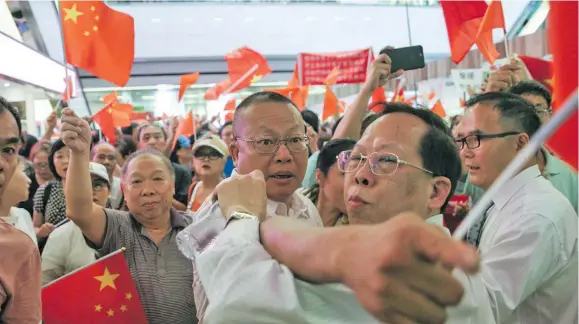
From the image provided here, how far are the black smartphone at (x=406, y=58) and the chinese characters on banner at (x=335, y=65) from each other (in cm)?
285

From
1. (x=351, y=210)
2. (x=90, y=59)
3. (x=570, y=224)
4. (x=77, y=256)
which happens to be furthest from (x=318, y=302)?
(x=90, y=59)

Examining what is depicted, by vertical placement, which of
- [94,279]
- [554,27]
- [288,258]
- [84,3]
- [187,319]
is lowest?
[187,319]

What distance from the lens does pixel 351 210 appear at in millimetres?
1053

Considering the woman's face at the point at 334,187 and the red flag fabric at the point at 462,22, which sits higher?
the red flag fabric at the point at 462,22

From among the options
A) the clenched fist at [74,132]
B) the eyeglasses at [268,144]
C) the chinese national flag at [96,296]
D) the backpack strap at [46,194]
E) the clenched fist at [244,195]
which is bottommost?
the chinese national flag at [96,296]

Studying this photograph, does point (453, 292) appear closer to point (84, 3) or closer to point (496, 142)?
point (496, 142)

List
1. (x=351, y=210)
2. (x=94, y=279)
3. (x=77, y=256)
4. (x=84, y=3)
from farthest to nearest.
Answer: (x=84, y=3), (x=77, y=256), (x=94, y=279), (x=351, y=210)

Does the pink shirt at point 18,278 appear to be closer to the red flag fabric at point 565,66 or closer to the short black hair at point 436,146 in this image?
the short black hair at point 436,146

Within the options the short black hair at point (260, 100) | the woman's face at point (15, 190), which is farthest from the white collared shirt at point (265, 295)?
the woman's face at point (15, 190)

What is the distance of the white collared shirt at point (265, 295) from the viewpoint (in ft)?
2.72

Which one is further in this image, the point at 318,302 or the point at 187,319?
the point at 187,319

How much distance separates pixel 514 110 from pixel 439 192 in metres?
0.72

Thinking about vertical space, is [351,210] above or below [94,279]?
above

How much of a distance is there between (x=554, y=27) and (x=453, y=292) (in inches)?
17.1
